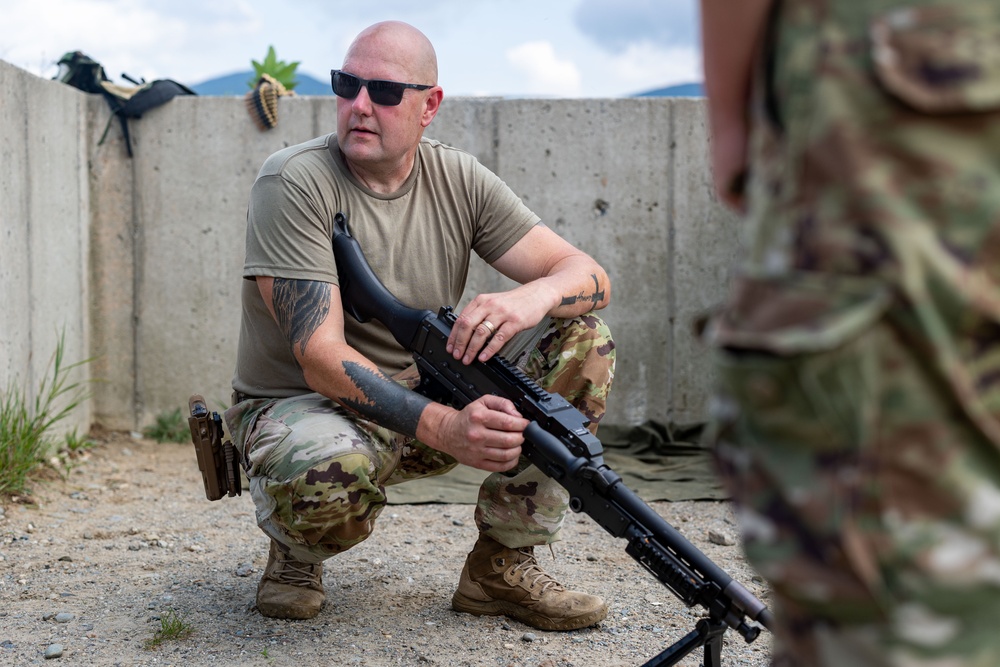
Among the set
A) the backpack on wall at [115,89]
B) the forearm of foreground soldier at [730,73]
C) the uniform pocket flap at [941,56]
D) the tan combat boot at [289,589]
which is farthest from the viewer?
the backpack on wall at [115,89]

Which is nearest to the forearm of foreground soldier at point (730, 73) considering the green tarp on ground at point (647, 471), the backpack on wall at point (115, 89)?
the green tarp on ground at point (647, 471)

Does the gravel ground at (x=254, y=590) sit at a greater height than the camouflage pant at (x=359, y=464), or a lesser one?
lesser

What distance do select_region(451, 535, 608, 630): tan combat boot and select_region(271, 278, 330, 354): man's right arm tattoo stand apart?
79cm

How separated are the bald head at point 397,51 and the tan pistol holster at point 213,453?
1.04 metres

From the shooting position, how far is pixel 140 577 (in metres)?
3.14

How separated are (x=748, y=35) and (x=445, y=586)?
7.95ft

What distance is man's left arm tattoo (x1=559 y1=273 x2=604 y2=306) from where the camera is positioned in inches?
108

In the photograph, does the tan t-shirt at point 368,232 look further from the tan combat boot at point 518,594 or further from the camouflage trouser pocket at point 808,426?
the camouflage trouser pocket at point 808,426

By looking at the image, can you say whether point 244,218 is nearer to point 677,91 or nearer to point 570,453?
point 677,91

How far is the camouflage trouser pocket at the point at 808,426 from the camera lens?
0.86 metres

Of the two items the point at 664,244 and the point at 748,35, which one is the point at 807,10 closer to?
the point at 748,35

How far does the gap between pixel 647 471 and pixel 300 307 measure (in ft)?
8.26

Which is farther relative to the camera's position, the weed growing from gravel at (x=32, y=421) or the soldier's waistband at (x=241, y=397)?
the weed growing from gravel at (x=32, y=421)

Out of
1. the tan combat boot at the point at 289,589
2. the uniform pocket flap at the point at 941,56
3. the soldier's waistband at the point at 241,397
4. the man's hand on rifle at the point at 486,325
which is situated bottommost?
the tan combat boot at the point at 289,589
